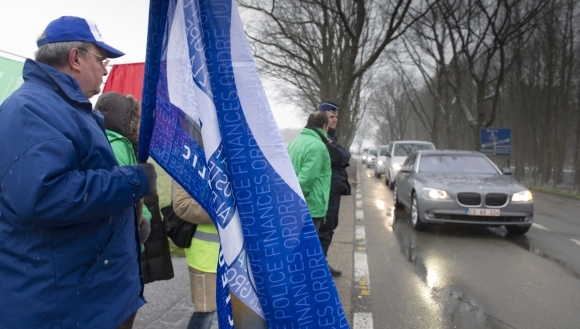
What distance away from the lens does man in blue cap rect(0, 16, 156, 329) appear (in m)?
1.23

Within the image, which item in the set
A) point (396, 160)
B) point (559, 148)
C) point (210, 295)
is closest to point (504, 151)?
point (559, 148)

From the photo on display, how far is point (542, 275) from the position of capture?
4.89m

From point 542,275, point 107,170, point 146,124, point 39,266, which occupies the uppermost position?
point 146,124

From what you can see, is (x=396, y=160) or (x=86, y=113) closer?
(x=86, y=113)

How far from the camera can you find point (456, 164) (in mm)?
8414

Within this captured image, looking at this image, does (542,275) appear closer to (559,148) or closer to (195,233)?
(195,233)

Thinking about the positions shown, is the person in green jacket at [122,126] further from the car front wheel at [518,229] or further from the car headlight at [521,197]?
the car front wheel at [518,229]

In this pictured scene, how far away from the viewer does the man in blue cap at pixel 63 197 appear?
123 centimetres

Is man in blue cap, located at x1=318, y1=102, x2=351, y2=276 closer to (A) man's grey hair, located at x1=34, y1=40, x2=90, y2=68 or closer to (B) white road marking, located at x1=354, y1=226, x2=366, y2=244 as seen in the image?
(B) white road marking, located at x1=354, y1=226, x2=366, y2=244

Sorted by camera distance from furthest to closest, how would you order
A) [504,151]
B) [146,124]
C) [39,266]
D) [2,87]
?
1. [504,151]
2. [2,87]
3. [146,124]
4. [39,266]

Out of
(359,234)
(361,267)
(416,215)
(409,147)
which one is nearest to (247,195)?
(361,267)

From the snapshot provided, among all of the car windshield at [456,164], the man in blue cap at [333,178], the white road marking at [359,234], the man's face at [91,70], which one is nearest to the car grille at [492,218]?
the car windshield at [456,164]

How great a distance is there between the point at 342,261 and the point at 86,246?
425 centimetres

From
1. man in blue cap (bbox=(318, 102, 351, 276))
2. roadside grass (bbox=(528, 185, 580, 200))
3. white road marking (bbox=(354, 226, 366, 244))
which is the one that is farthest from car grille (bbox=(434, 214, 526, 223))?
roadside grass (bbox=(528, 185, 580, 200))
